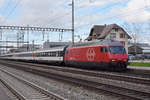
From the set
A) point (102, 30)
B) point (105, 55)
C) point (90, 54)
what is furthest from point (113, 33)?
point (105, 55)

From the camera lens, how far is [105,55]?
879 inches

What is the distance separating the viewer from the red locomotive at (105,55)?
22.0 m

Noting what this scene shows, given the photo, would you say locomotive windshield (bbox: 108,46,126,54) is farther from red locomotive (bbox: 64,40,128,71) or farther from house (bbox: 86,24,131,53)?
house (bbox: 86,24,131,53)

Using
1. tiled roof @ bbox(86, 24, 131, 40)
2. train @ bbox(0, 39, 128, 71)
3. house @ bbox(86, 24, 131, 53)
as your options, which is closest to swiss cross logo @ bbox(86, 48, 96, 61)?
train @ bbox(0, 39, 128, 71)

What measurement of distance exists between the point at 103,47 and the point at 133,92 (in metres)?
11.4

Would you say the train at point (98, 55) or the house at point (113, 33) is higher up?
the house at point (113, 33)

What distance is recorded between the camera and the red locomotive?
22.0m

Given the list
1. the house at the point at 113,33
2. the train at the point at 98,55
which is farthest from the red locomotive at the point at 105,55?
the house at the point at 113,33

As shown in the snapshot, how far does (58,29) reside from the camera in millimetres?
39906

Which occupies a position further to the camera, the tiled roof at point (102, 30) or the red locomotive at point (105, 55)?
the tiled roof at point (102, 30)

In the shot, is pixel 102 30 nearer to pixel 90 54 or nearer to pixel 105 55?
pixel 90 54

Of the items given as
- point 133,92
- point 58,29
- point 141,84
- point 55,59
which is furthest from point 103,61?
point 58,29

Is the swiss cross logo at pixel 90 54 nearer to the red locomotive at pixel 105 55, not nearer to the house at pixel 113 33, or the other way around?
the red locomotive at pixel 105 55

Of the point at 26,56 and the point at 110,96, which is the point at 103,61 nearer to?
the point at 110,96
